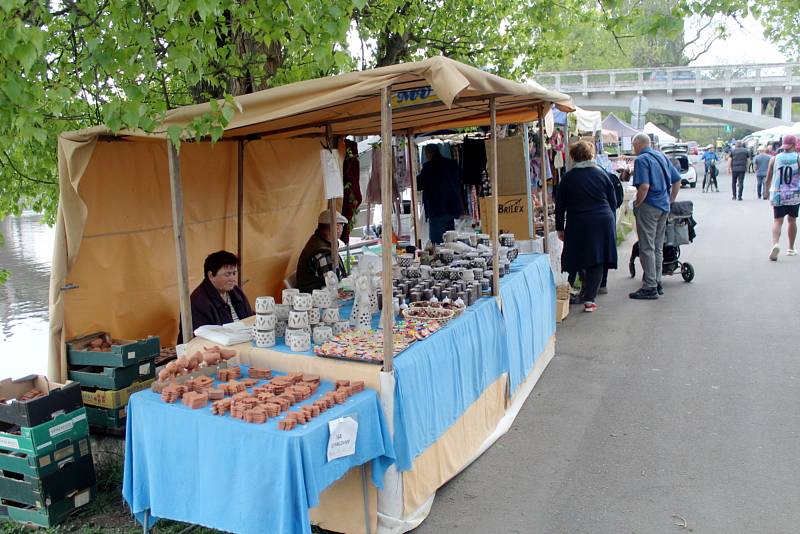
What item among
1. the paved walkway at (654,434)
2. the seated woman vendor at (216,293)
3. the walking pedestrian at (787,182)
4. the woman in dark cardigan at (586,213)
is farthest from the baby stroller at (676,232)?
the seated woman vendor at (216,293)

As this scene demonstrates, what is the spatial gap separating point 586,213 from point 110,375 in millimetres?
5288

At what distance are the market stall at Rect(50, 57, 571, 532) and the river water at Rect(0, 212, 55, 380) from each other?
105 cm

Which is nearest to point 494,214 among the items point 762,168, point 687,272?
point 687,272

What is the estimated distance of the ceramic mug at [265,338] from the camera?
3.80 metres

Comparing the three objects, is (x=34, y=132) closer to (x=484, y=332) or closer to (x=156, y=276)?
(x=156, y=276)

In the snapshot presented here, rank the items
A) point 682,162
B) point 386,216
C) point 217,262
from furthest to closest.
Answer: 1. point 682,162
2. point 217,262
3. point 386,216

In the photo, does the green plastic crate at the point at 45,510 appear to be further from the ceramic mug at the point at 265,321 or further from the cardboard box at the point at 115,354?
the ceramic mug at the point at 265,321

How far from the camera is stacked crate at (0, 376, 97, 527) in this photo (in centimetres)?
357

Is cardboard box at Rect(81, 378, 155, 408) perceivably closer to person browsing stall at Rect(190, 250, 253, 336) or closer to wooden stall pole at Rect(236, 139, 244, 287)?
person browsing stall at Rect(190, 250, 253, 336)

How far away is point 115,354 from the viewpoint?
4.25 metres

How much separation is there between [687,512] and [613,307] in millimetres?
4898

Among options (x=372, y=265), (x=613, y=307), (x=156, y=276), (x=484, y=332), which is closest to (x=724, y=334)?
(x=613, y=307)

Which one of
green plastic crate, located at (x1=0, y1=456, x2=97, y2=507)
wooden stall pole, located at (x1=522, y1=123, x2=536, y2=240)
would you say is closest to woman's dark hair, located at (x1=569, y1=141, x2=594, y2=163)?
wooden stall pole, located at (x1=522, y1=123, x2=536, y2=240)

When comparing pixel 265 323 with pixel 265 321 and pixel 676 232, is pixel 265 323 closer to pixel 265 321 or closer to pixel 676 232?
pixel 265 321
